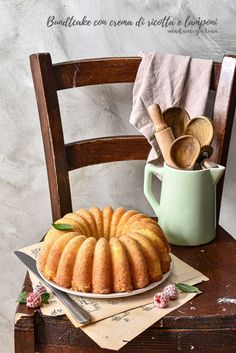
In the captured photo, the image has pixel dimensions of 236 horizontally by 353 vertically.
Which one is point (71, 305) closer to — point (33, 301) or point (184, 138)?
point (33, 301)

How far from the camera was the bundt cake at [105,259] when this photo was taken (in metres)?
0.88

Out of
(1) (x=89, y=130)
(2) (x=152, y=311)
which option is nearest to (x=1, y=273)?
(1) (x=89, y=130)

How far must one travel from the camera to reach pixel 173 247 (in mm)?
1080

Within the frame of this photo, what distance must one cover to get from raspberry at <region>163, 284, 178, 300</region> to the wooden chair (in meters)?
0.02

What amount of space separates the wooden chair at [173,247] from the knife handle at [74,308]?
0.07 feet

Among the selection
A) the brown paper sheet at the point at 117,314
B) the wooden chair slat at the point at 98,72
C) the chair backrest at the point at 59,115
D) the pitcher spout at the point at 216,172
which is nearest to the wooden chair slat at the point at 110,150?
the chair backrest at the point at 59,115

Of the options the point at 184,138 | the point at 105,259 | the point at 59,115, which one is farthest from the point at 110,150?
the point at 105,259

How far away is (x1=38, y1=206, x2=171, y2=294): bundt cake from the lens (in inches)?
34.7

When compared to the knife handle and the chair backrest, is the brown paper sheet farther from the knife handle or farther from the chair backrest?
the chair backrest

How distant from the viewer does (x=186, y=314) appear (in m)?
0.87

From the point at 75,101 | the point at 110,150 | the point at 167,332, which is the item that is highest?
the point at 75,101

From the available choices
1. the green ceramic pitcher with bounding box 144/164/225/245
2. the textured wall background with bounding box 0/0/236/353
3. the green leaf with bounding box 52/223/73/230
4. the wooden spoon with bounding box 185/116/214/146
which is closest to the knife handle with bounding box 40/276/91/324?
the green leaf with bounding box 52/223/73/230

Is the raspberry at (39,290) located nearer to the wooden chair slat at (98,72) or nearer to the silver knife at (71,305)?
the silver knife at (71,305)

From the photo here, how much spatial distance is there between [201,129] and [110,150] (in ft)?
0.81
